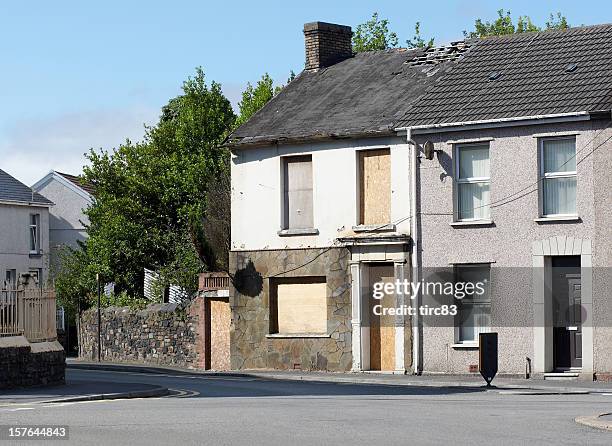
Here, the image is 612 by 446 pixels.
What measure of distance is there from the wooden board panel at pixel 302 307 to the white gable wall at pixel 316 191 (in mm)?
1150

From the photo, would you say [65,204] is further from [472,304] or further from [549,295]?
[549,295]

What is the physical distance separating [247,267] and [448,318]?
20.7 feet

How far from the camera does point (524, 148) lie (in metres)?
31.6

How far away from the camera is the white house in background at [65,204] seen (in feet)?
220

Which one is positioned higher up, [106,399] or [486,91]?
[486,91]

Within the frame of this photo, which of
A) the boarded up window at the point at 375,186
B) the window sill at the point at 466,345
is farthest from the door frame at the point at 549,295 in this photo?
the boarded up window at the point at 375,186

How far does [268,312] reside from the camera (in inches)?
1410

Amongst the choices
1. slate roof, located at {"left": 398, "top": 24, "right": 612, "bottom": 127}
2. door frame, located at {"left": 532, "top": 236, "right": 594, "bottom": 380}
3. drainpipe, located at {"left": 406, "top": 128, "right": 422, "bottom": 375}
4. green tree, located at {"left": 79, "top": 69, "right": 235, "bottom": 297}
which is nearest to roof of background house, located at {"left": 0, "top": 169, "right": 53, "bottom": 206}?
green tree, located at {"left": 79, "top": 69, "right": 235, "bottom": 297}

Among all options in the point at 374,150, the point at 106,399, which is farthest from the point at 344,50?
the point at 106,399

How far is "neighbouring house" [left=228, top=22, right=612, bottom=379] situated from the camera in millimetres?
31219

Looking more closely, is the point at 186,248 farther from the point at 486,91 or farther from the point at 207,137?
the point at 486,91

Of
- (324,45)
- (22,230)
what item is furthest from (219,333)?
(22,230)

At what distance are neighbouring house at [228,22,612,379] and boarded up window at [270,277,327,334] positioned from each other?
0.04 meters

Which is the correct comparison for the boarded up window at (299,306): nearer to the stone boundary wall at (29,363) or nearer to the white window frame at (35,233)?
the stone boundary wall at (29,363)
